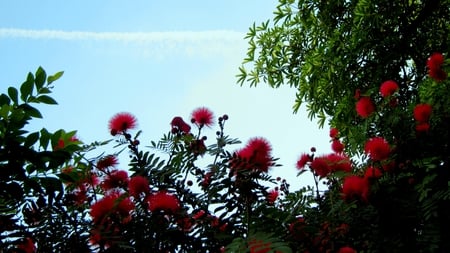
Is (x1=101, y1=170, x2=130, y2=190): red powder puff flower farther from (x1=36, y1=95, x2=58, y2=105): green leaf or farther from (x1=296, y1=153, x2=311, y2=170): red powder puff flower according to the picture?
(x1=296, y1=153, x2=311, y2=170): red powder puff flower

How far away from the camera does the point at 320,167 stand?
277cm

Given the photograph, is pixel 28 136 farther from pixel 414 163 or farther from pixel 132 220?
pixel 414 163

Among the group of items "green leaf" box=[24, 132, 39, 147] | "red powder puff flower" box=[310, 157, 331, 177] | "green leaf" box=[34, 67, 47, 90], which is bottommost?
"green leaf" box=[24, 132, 39, 147]

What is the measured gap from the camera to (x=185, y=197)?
2.25m

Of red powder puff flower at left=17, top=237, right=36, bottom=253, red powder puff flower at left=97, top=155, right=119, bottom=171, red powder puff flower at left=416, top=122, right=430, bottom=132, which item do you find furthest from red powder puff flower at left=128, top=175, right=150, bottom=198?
red powder puff flower at left=416, top=122, right=430, bottom=132

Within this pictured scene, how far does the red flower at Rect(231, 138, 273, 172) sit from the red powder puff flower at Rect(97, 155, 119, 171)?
58 centimetres

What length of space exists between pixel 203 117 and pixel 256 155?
548mm

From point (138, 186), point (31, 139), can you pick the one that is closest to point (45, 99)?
point (31, 139)

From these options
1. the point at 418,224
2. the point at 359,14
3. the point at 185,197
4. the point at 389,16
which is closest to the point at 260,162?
the point at 185,197

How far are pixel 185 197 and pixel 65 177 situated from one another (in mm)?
503

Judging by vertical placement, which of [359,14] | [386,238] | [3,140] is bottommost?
[386,238]

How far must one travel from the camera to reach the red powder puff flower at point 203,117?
269 cm

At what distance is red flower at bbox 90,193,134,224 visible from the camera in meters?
1.97

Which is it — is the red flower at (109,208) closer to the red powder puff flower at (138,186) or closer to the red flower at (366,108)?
the red powder puff flower at (138,186)
